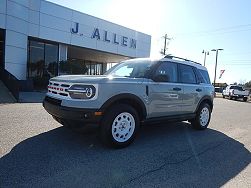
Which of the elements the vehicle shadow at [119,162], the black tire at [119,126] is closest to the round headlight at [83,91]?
the black tire at [119,126]

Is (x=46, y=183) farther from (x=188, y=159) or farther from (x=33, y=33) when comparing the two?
(x=33, y=33)

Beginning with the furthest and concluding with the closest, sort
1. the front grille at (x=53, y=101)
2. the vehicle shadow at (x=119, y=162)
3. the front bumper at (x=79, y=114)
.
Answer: the front grille at (x=53, y=101)
the front bumper at (x=79, y=114)
the vehicle shadow at (x=119, y=162)

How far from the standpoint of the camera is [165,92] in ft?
20.1

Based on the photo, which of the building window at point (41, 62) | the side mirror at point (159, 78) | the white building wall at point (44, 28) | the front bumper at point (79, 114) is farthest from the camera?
the building window at point (41, 62)

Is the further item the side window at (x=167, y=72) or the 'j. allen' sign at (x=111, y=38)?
the 'j. allen' sign at (x=111, y=38)

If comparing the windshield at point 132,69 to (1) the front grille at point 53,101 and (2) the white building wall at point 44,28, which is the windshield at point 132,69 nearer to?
(1) the front grille at point 53,101

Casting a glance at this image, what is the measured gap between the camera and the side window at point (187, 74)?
6926 millimetres

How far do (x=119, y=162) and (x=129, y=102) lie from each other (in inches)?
54.4

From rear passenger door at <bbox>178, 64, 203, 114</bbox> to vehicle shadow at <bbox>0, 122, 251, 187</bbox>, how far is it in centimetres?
98

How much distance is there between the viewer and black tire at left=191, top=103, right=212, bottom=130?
764cm

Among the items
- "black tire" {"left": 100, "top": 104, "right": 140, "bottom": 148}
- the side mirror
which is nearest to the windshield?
the side mirror

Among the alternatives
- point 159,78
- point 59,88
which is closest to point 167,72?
point 159,78

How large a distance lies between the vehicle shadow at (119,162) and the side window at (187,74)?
1.55 metres

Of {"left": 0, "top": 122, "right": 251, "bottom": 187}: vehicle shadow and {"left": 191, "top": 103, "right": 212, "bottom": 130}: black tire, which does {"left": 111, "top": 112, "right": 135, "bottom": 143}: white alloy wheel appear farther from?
{"left": 191, "top": 103, "right": 212, "bottom": 130}: black tire
